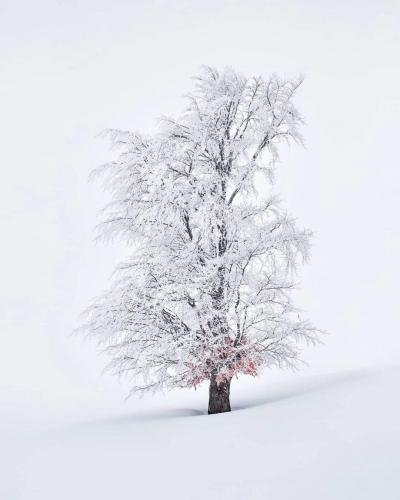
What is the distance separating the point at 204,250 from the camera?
47.1 ft

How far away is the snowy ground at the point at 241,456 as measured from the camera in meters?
7.11

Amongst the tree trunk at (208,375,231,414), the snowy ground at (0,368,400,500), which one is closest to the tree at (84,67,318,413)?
the tree trunk at (208,375,231,414)

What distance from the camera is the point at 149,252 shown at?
14367 millimetres

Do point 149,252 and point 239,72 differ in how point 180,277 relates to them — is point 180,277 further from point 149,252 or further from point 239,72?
point 239,72

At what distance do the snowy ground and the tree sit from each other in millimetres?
1832

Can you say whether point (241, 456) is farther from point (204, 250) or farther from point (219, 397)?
point (204, 250)

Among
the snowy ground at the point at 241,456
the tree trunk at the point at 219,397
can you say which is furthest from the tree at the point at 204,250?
the snowy ground at the point at 241,456

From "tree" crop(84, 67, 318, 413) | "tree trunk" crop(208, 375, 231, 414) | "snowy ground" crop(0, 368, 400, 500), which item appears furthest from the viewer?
"tree trunk" crop(208, 375, 231, 414)

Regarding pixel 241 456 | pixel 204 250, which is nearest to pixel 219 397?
pixel 204 250

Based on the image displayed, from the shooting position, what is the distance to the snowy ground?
711 cm

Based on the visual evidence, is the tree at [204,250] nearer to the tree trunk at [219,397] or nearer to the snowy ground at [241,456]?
the tree trunk at [219,397]

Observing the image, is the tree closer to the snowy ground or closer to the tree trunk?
the tree trunk

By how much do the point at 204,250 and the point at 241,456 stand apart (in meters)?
6.80

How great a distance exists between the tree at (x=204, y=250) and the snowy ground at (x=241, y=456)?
72.1 inches
